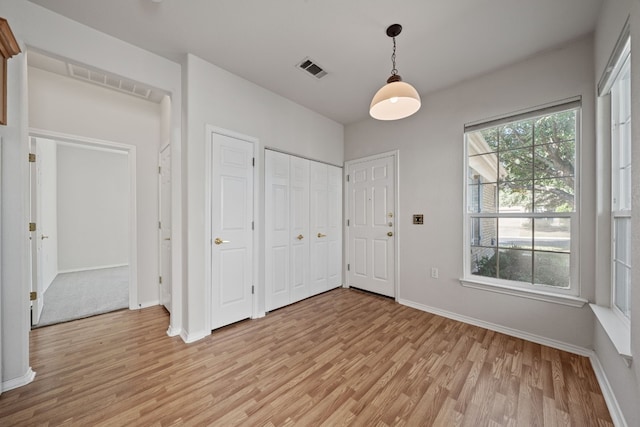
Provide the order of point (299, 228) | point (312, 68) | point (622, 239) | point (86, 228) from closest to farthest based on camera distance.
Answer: point (622, 239)
point (312, 68)
point (299, 228)
point (86, 228)

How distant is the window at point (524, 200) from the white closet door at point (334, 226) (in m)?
1.90

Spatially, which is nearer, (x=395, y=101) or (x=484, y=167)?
(x=395, y=101)

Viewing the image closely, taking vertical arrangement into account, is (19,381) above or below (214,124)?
below

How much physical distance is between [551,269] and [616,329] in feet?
2.74

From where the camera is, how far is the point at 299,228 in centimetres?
339

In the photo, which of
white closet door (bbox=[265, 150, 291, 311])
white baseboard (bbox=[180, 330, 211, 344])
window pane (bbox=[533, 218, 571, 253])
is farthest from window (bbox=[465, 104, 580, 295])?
white baseboard (bbox=[180, 330, 211, 344])

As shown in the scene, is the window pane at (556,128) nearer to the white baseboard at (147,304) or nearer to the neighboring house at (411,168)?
the neighboring house at (411,168)

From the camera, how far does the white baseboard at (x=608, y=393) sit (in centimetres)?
138

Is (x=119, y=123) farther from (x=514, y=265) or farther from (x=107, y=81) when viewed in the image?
(x=514, y=265)

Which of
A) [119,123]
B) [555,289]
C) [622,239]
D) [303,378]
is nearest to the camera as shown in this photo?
[622,239]

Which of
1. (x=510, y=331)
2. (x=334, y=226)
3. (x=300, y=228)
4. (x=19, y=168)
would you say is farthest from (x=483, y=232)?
(x=19, y=168)

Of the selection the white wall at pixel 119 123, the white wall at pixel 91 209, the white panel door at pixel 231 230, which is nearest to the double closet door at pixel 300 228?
the white panel door at pixel 231 230

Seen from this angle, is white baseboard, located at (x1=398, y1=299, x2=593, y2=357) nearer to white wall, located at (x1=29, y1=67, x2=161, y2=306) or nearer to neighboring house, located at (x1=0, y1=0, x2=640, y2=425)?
neighboring house, located at (x1=0, y1=0, x2=640, y2=425)

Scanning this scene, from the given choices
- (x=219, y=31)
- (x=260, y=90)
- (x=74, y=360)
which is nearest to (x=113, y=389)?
(x=74, y=360)
